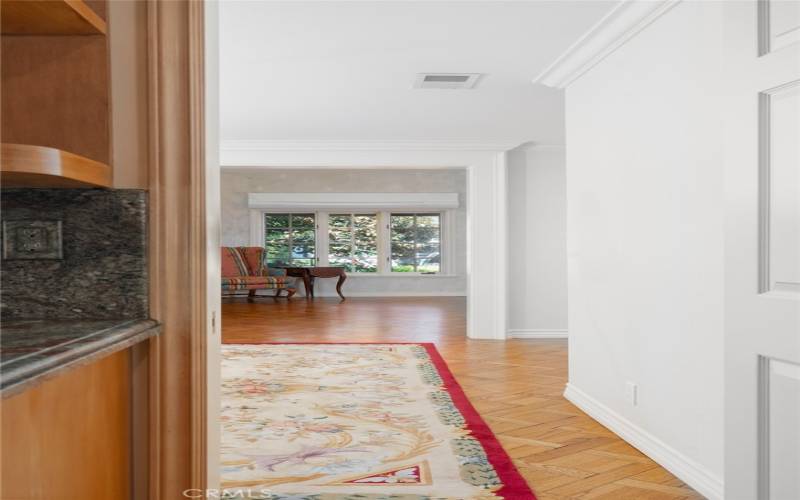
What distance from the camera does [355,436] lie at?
3145mm

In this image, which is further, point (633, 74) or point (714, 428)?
point (633, 74)

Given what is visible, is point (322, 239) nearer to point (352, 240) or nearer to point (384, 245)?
point (352, 240)

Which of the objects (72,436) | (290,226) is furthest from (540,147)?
(72,436)

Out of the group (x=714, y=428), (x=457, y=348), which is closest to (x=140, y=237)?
(x=714, y=428)

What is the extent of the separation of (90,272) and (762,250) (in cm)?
148

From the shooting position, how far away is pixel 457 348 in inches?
241

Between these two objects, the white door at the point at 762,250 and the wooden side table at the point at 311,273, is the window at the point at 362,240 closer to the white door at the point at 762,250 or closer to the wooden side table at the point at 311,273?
the wooden side table at the point at 311,273

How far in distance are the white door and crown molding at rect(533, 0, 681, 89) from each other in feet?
4.47

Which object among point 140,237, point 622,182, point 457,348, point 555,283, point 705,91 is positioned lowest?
point 457,348

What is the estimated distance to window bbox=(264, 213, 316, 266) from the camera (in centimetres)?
1211

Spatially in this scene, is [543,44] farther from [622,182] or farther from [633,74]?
[622,182]

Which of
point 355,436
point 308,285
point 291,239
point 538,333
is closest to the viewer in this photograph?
point 355,436

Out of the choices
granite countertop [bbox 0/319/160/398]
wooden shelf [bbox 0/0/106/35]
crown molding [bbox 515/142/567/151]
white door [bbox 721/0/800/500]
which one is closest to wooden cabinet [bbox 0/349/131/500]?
granite countertop [bbox 0/319/160/398]

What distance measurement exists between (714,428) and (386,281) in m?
9.95
